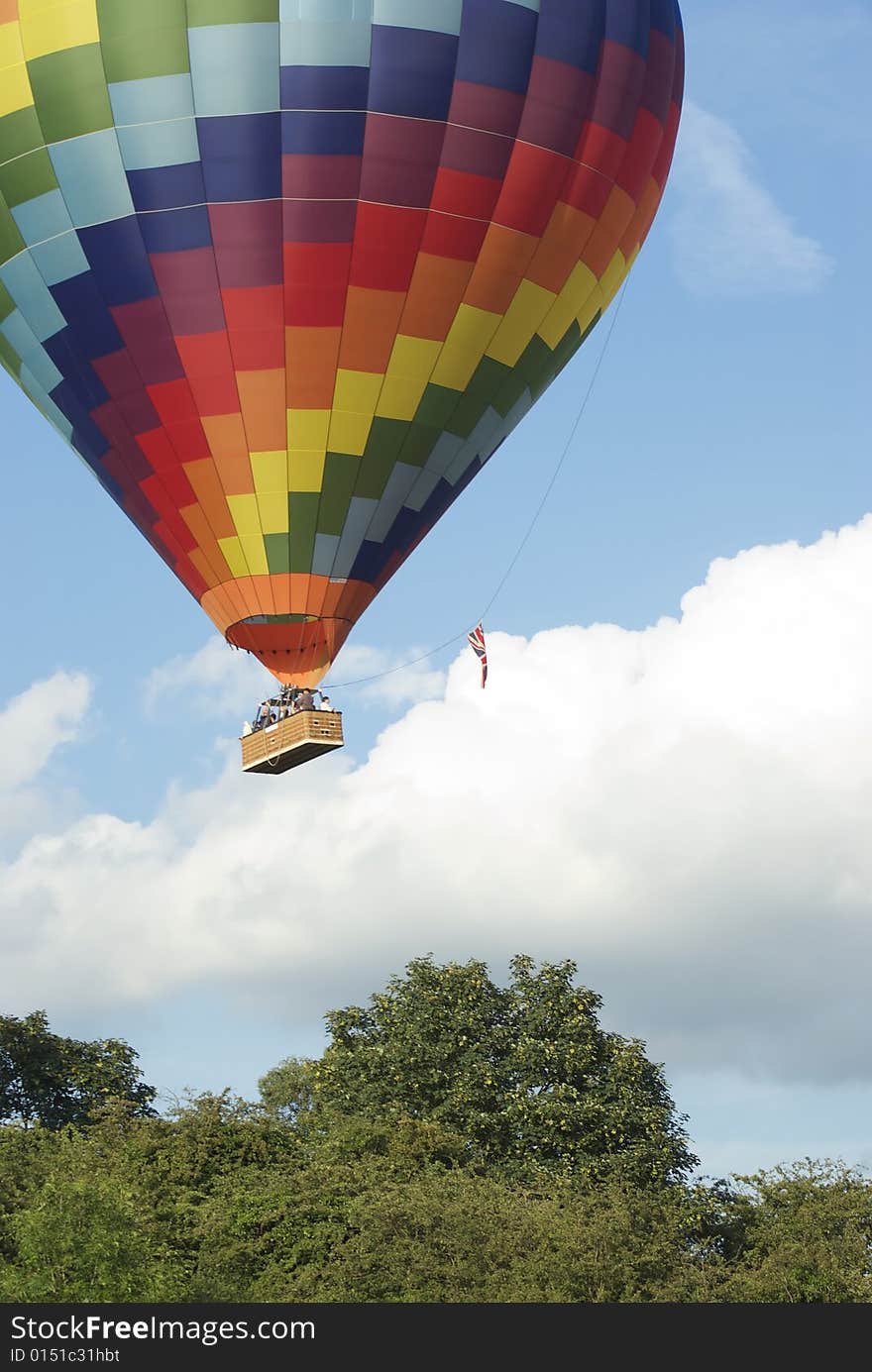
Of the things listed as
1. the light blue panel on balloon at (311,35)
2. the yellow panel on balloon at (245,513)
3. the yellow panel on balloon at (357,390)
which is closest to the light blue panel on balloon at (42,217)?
the light blue panel on balloon at (311,35)

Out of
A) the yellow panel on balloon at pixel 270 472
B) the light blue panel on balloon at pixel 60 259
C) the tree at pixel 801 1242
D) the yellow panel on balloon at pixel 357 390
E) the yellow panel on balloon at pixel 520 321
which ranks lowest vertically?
the tree at pixel 801 1242

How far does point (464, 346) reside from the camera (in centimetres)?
4169

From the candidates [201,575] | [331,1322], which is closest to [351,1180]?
[201,575]

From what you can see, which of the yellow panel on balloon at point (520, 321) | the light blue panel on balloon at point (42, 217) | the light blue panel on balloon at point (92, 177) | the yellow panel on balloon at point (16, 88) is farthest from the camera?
the yellow panel on balloon at point (520, 321)

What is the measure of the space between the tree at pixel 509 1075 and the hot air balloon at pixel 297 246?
19.5 metres

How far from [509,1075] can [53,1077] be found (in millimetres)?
15854

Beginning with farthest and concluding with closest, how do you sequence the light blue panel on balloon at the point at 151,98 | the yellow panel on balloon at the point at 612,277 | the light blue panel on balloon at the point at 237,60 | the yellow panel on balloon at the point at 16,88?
the yellow panel on balloon at the point at 612,277 < the yellow panel on balloon at the point at 16,88 < the light blue panel on balloon at the point at 151,98 < the light blue panel on balloon at the point at 237,60

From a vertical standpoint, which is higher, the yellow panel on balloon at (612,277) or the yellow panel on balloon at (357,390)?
the yellow panel on balloon at (612,277)

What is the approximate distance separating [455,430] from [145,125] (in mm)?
8272

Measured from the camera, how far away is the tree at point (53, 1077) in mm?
65375

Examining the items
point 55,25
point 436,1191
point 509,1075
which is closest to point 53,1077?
point 509,1075

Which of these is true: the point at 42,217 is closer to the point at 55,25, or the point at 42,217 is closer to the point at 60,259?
the point at 60,259

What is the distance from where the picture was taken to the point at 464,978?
6141 cm

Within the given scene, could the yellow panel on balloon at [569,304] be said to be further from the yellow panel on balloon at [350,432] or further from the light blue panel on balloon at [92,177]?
the light blue panel on balloon at [92,177]
